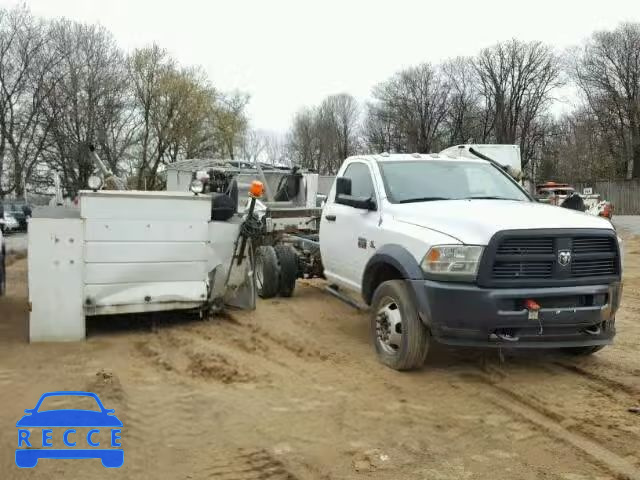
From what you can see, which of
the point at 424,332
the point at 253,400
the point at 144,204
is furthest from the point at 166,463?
the point at 144,204

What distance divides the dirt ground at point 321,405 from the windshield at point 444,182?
1.60m

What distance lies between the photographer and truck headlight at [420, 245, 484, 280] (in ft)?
16.2

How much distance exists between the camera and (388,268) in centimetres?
597

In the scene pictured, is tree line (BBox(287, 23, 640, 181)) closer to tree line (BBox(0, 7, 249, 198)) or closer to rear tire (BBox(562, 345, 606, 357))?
tree line (BBox(0, 7, 249, 198))

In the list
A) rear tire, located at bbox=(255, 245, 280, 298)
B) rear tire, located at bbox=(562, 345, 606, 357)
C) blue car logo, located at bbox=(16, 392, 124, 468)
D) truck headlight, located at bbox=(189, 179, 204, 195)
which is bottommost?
blue car logo, located at bbox=(16, 392, 124, 468)

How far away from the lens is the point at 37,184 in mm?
40594

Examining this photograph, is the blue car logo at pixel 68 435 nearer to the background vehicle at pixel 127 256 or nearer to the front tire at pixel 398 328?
the background vehicle at pixel 127 256

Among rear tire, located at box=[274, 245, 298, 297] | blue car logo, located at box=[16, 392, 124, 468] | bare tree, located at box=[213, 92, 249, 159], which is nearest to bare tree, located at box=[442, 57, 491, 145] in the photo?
bare tree, located at box=[213, 92, 249, 159]

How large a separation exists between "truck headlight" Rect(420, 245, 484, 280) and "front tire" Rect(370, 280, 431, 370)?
458 mm

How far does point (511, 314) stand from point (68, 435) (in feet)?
10.9

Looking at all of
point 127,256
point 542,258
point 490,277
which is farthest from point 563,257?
point 127,256

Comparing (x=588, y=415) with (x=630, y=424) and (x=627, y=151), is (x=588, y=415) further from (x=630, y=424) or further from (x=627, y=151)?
(x=627, y=151)

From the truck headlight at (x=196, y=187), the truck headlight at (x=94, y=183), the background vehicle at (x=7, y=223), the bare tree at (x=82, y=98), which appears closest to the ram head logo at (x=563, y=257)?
the truck headlight at (x=196, y=187)

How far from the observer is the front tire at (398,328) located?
5.33m
